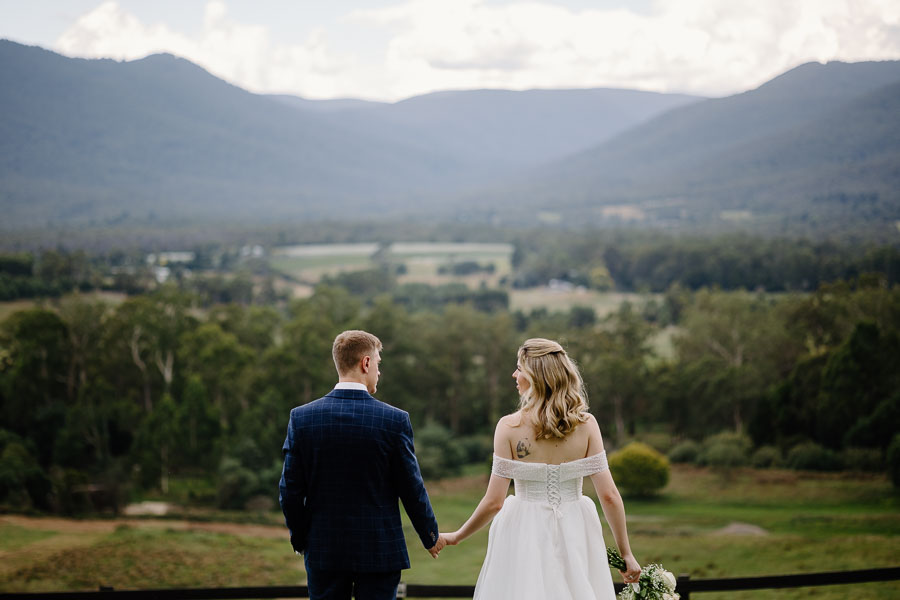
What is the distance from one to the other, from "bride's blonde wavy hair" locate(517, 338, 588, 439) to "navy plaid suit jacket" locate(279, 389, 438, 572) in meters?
0.53

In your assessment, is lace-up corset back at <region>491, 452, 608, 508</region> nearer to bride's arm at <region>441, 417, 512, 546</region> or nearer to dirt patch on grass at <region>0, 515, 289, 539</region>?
bride's arm at <region>441, 417, 512, 546</region>

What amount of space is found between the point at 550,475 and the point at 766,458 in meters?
29.7

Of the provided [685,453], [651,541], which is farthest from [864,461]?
[651,541]

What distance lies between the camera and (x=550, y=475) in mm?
3193

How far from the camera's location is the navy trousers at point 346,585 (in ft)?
9.68

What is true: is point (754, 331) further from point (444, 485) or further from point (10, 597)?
point (10, 597)

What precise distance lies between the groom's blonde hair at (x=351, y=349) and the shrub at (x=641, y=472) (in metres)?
25.3

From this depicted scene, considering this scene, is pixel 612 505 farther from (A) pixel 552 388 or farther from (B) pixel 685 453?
(B) pixel 685 453

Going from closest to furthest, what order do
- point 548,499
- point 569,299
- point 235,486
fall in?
point 548,499, point 235,486, point 569,299

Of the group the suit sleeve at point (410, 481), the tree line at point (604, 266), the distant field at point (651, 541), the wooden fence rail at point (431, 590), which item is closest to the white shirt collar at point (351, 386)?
the suit sleeve at point (410, 481)

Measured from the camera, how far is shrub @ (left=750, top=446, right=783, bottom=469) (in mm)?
29469

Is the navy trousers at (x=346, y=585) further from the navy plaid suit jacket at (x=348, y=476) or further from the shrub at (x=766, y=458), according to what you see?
the shrub at (x=766, y=458)

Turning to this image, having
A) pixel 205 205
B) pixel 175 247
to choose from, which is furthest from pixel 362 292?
pixel 205 205

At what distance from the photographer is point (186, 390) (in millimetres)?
32969
